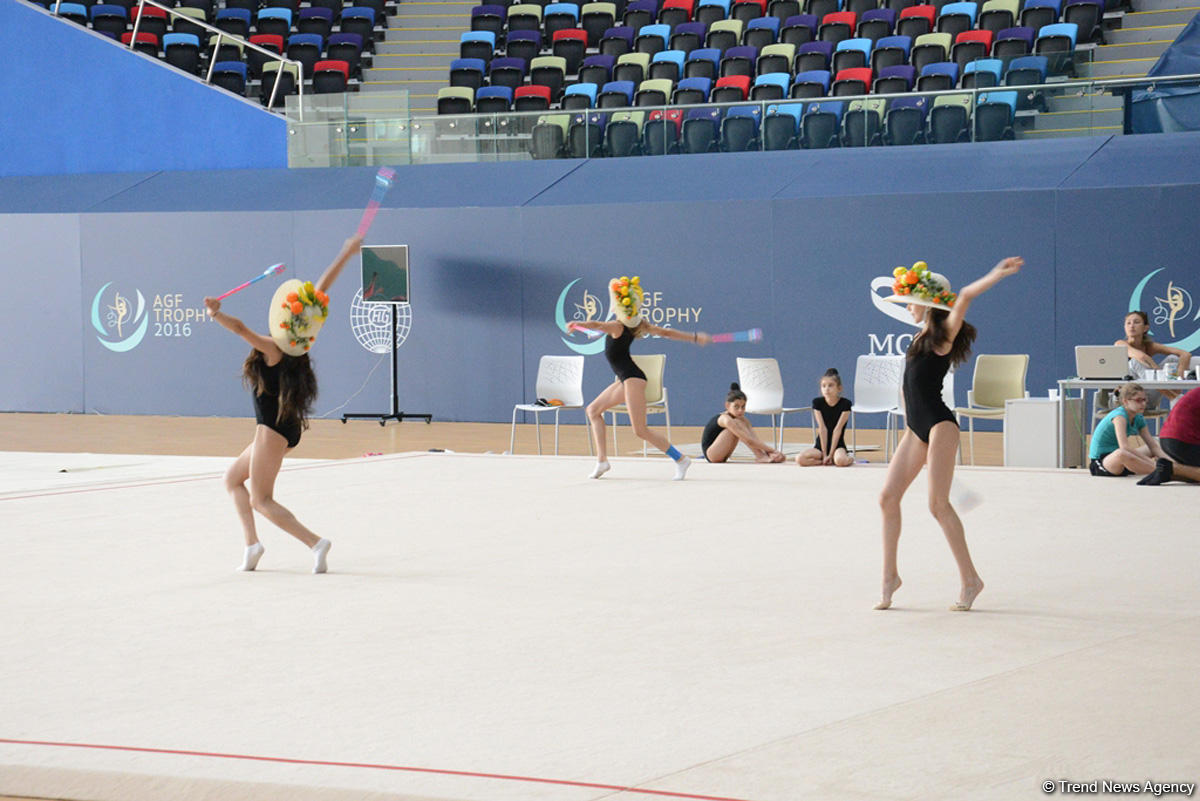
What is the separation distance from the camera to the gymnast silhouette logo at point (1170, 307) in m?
13.8

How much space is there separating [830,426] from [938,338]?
5608 mm

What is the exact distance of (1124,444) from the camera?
9727 mm

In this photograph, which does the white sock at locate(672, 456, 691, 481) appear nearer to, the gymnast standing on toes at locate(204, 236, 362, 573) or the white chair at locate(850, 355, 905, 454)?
the white chair at locate(850, 355, 905, 454)

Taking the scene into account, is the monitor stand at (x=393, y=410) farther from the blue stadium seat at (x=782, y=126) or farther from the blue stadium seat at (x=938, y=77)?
the blue stadium seat at (x=938, y=77)

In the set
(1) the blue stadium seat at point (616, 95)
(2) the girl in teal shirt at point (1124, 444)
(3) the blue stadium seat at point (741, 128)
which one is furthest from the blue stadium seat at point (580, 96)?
(2) the girl in teal shirt at point (1124, 444)

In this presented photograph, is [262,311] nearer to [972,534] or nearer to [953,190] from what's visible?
[953,190]

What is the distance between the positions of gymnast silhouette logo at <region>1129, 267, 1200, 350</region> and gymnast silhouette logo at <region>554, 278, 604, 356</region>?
590 cm

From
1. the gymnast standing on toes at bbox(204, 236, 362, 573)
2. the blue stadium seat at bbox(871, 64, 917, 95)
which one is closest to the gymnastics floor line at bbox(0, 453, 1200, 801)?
the gymnast standing on toes at bbox(204, 236, 362, 573)

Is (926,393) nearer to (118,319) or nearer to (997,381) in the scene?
(997,381)

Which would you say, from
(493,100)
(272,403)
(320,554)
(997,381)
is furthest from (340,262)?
(493,100)

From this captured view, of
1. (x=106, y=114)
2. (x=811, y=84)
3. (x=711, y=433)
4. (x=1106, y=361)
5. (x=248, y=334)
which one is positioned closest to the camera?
(x=248, y=334)

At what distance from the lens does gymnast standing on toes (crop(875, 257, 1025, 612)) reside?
5547mm

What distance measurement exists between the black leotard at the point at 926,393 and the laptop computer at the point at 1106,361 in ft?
18.0

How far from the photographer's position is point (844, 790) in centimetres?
344
